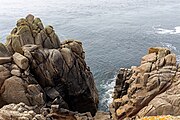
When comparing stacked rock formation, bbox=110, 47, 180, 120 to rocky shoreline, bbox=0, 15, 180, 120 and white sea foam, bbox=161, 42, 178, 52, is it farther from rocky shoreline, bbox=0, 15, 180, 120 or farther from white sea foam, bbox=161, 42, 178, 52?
white sea foam, bbox=161, 42, 178, 52

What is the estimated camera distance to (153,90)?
40.7m

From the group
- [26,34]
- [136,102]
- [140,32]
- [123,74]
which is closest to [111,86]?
[123,74]

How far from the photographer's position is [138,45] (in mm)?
104000

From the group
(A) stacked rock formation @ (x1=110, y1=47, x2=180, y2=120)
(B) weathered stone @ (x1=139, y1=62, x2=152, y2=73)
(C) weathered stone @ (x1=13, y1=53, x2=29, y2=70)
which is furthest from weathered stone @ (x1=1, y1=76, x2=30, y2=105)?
(B) weathered stone @ (x1=139, y1=62, x2=152, y2=73)

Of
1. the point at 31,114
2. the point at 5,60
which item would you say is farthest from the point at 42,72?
the point at 31,114

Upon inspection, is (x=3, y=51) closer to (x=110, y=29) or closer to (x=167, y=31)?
(x=110, y=29)

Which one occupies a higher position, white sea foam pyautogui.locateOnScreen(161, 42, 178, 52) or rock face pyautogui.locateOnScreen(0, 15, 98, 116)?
rock face pyautogui.locateOnScreen(0, 15, 98, 116)

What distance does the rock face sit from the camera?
45000mm

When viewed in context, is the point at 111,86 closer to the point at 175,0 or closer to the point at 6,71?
the point at 6,71

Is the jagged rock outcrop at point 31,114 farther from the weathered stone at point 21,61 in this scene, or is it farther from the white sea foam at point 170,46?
the white sea foam at point 170,46

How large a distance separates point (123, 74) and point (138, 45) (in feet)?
174

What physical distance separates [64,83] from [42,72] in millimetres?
6341

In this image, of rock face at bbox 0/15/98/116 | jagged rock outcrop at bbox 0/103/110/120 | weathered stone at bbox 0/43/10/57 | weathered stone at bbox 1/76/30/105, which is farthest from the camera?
weathered stone at bbox 0/43/10/57

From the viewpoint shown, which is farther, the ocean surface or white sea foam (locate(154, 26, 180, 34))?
white sea foam (locate(154, 26, 180, 34))
